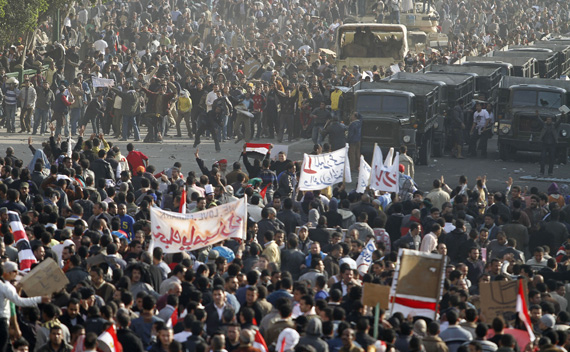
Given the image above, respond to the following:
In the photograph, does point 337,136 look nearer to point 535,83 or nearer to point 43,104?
point 535,83

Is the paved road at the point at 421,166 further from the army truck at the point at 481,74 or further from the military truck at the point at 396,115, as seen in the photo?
the army truck at the point at 481,74

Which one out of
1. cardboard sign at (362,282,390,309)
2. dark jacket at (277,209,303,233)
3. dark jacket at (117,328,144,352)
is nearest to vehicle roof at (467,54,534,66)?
dark jacket at (277,209,303,233)

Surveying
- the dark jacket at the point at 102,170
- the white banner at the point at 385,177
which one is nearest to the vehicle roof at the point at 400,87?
the white banner at the point at 385,177

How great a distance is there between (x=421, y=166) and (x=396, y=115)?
144 centimetres

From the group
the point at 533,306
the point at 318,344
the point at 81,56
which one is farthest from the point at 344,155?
the point at 81,56

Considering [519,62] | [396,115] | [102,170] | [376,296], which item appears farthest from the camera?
[519,62]

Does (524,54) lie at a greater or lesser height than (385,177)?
greater

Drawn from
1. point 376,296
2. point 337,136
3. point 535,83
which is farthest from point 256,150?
point 535,83

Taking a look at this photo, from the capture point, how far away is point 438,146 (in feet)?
93.8

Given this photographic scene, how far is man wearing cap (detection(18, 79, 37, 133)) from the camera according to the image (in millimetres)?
28562

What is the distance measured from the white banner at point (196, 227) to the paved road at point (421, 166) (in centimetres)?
1102

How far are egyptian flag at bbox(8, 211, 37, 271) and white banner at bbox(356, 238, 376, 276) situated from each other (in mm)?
3990

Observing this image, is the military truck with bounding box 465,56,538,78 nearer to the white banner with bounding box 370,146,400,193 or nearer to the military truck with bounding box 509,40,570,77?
the military truck with bounding box 509,40,570,77

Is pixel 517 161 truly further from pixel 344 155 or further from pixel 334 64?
pixel 334 64
